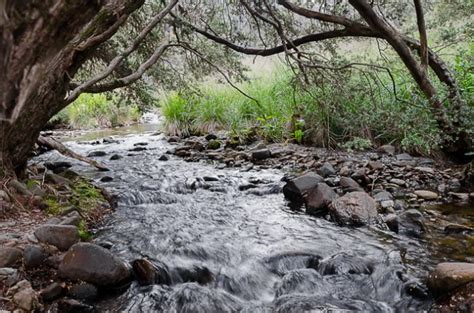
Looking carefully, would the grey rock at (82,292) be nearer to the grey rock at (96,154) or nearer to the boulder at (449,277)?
the boulder at (449,277)

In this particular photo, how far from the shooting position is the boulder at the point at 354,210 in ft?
13.0

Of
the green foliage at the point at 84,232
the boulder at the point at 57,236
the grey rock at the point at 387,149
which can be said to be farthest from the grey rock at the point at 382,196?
the boulder at the point at 57,236

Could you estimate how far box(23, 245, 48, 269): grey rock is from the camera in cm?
270

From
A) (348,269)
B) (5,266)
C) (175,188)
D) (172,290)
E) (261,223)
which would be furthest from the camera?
(175,188)

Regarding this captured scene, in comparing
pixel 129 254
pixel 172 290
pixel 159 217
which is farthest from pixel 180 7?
pixel 172 290

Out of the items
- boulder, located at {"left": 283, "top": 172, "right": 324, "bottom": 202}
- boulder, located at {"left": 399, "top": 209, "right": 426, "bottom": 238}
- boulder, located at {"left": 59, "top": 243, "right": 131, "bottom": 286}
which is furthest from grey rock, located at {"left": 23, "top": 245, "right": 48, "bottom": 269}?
boulder, located at {"left": 399, "top": 209, "right": 426, "bottom": 238}

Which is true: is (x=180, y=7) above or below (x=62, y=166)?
above

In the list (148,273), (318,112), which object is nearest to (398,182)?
(318,112)

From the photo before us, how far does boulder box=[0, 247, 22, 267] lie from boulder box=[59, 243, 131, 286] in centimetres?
31

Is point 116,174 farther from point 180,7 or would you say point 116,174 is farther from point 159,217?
point 180,7

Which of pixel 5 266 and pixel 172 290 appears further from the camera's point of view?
pixel 172 290

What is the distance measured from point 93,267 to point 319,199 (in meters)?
2.60

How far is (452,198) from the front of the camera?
14.7ft

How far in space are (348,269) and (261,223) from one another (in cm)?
128
